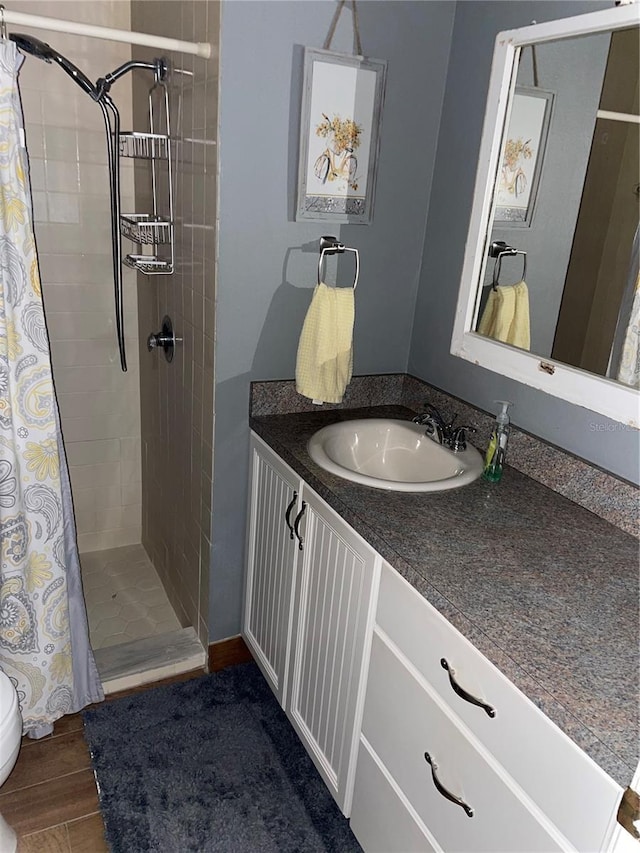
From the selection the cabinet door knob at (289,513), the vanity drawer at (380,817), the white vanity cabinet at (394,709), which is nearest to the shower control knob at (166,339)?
the white vanity cabinet at (394,709)

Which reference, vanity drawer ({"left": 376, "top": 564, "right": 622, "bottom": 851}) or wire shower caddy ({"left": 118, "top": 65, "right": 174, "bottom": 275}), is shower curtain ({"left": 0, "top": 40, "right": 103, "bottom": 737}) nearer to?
wire shower caddy ({"left": 118, "top": 65, "right": 174, "bottom": 275})

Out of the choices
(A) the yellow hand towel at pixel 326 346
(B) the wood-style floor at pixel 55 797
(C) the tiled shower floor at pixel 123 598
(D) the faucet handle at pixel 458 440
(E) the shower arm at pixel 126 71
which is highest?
(E) the shower arm at pixel 126 71

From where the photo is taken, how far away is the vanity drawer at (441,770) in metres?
1.04

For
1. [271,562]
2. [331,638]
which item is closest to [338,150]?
[271,562]

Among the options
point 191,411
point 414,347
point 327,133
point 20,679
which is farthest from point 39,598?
point 327,133

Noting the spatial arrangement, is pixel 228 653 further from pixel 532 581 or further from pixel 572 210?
pixel 572 210

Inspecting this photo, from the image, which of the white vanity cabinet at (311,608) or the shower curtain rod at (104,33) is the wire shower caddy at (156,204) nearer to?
the shower curtain rod at (104,33)

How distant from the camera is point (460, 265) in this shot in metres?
1.81

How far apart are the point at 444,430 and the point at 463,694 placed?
2.55 feet

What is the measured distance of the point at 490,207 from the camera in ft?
5.30

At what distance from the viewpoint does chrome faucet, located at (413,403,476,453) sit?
1686mm

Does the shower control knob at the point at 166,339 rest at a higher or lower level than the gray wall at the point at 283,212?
lower

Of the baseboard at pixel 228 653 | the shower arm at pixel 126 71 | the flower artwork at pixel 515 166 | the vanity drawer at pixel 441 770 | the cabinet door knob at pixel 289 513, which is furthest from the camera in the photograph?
the baseboard at pixel 228 653

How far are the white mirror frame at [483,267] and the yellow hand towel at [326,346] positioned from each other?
29 centimetres
